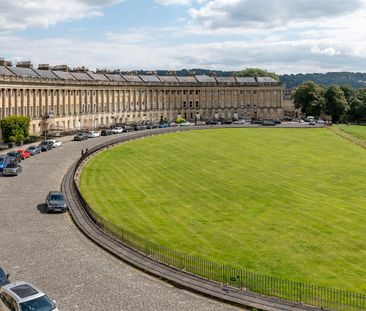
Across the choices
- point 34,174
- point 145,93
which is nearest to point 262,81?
point 145,93

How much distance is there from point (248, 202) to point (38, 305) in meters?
30.4

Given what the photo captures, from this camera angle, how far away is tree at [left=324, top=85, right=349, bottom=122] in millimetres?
161425

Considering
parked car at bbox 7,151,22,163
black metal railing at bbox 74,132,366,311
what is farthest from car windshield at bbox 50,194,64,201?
parked car at bbox 7,151,22,163

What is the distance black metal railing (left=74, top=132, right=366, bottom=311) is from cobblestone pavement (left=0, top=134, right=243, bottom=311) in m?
2.14

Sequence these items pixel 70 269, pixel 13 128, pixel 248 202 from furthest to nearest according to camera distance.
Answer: pixel 13 128, pixel 248 202, pixel 70 269

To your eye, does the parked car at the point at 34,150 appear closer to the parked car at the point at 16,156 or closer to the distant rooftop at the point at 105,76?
the parked car at the point at 16,156

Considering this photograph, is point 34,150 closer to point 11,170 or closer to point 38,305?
point 11,170

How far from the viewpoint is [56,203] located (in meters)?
42.1

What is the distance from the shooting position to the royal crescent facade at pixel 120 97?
4151 inches

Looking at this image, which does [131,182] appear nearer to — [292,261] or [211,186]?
[211,186]

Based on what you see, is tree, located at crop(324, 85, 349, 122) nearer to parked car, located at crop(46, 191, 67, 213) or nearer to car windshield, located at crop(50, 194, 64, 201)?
car windshield, located at crop(50, 194, 64, 201)

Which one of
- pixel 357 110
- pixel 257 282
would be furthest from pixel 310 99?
pixel 257 282

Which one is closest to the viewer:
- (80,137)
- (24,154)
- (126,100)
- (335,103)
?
(24,154)

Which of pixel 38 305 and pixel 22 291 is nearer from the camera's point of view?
pixel 38 305
